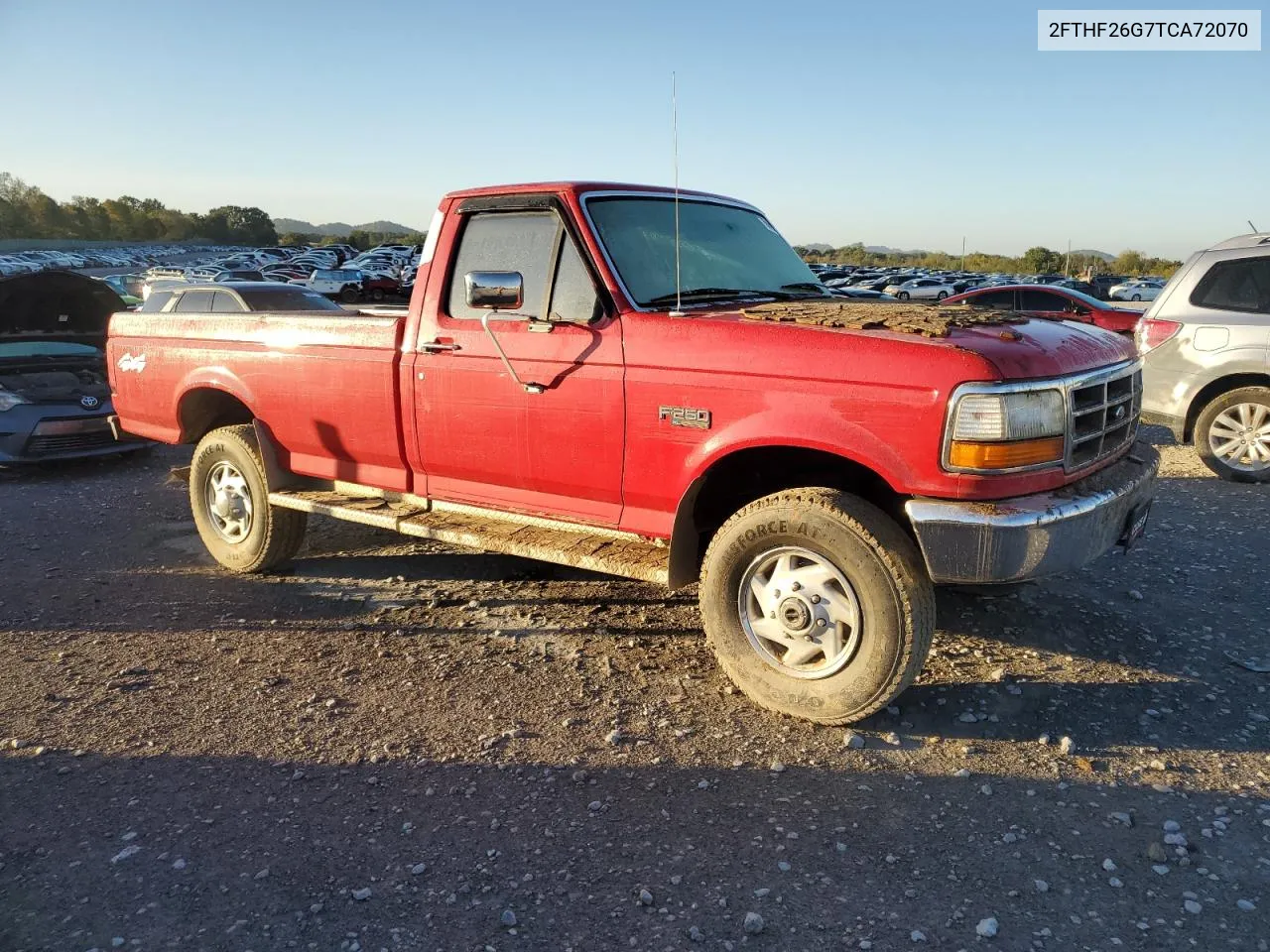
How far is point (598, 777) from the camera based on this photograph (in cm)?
330

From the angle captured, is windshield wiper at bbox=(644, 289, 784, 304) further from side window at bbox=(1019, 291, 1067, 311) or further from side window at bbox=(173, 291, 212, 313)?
side window at bbox=(1019, 291, 1067, 311)

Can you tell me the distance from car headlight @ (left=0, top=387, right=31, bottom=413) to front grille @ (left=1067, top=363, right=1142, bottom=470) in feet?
29.0

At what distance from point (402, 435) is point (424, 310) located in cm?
64

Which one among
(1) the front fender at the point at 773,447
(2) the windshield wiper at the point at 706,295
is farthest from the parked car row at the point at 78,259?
(1) the front fender at the point at 773,447

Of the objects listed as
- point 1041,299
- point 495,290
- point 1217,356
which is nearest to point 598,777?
point 495,290

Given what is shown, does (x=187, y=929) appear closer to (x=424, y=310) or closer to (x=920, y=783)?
(x=920, y=783)

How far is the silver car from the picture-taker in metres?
7.27

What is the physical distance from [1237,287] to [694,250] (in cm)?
538

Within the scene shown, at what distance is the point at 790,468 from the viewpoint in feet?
13.1

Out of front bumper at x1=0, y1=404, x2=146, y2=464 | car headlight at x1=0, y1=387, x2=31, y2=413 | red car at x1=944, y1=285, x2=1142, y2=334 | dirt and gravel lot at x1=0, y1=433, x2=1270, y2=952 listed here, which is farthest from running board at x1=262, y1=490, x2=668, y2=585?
red car at x1=944, y1=285, x2=1142, y2=334

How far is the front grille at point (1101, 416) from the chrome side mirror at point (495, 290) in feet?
7.26

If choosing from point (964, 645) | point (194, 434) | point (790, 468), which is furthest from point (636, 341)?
point (194, 434)

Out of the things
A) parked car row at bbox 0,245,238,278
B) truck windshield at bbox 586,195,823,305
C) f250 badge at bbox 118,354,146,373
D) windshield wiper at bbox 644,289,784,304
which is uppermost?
parked car row at bbox 0,245,238,278

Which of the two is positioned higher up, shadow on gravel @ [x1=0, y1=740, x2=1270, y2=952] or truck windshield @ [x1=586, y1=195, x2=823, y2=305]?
truck windshield @ [x1=586, y1=195, x2=823, y2=305]
